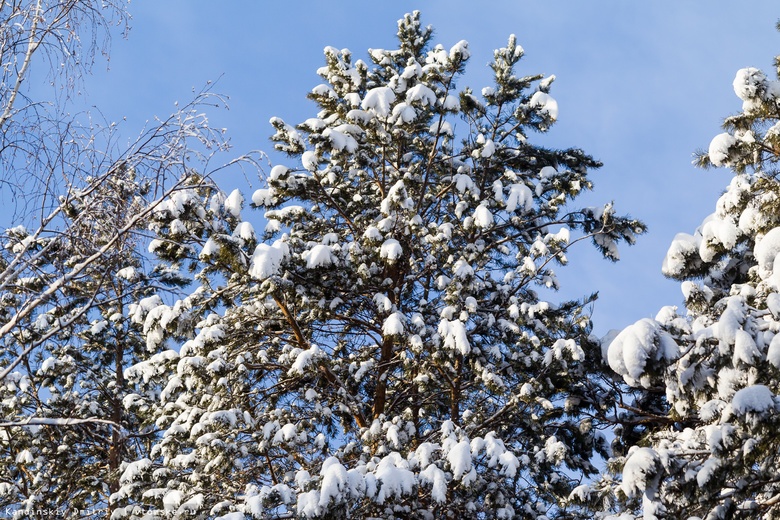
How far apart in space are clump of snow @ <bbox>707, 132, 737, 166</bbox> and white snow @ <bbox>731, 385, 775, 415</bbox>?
3.66 meters

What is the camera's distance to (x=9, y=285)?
5.38 meters

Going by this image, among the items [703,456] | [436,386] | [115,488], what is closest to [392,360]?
[436,386]

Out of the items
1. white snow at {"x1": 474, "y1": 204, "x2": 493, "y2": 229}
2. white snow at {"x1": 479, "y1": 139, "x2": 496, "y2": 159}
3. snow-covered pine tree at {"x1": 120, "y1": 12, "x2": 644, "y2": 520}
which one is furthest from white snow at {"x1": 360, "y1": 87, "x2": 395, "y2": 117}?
white snow at {"x1": 474, "y1": 204, "x2": 493, "y2": 229}

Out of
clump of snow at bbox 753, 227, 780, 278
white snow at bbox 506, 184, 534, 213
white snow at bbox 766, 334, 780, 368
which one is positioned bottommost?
white snow at bbox 766, 334, 780, 368

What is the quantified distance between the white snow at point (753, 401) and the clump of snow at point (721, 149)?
3.66 metres

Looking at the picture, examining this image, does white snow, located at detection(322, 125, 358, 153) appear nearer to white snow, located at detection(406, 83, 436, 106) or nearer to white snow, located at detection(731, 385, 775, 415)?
white snow, located at detection(406, 83, 436, 106)

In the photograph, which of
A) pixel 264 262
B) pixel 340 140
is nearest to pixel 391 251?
pixel 340 140

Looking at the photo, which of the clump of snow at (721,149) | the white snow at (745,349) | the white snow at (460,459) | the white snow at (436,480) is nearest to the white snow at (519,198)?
the clump of snow at (721,149)

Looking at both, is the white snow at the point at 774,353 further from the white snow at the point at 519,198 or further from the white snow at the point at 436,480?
the white snow at the point at 519,198

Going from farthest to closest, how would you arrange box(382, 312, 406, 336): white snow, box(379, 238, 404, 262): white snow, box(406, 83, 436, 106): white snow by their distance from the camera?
box(406, 83, 436, 106): white snow → box(379, 238, 404, 262): white snow → box(382, 312, 406, 336): white snow

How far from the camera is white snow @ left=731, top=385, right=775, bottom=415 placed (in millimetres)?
6160

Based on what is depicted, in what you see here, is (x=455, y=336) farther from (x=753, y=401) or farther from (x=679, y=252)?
(x=753, y=401)

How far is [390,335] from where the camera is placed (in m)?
10.5

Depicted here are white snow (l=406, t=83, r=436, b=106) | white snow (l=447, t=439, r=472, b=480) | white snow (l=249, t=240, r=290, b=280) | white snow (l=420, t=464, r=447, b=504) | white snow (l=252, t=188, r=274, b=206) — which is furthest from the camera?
white snow (l=252, t=188, r=274, b=206)
